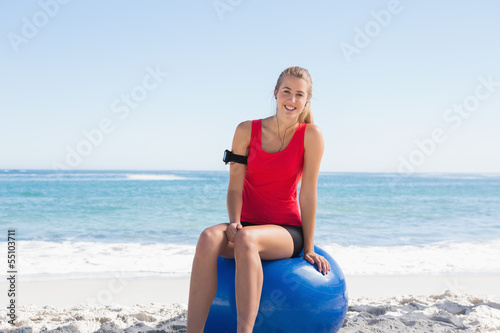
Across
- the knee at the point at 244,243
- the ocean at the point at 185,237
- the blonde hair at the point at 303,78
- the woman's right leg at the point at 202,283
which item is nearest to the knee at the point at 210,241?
the woman's right leg at the point at 202,283

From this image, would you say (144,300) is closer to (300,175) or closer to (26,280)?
(26,280)

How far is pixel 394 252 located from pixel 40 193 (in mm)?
18099

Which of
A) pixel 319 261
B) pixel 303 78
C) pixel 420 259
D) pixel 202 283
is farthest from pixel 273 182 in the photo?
pixel 420 259

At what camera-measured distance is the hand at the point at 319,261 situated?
3.07 m

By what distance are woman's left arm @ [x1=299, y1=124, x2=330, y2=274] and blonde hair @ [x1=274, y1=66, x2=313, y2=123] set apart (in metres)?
0.17

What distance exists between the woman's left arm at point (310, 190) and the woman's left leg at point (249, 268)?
36 centimetres

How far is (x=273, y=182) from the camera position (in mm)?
3344

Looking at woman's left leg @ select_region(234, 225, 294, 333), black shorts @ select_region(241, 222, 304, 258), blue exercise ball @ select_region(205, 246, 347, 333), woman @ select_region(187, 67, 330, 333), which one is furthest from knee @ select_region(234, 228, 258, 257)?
black shorts @ select_region(241, 222, 304, 258)

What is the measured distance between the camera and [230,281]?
9.62ft

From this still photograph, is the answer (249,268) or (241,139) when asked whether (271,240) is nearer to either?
(249,268)

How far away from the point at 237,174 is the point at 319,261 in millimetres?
884

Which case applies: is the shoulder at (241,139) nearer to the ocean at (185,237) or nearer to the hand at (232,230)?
the hand at (232,230)

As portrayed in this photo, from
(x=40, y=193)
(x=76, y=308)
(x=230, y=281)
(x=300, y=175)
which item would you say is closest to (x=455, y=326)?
(x=300, y=175)

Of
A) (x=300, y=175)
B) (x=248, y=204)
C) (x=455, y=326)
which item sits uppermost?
(x=300, y=175)
